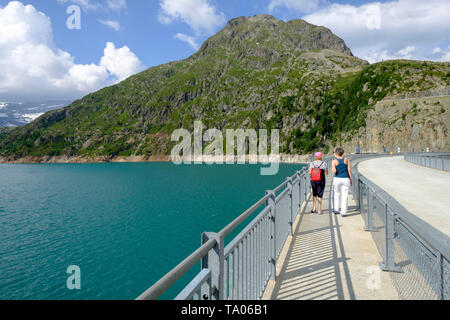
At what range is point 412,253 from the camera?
3.87m

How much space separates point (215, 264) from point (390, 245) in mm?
3952

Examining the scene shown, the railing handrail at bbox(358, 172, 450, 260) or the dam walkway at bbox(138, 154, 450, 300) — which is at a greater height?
the railing handrail at bbox(358, 172, 450, 260)

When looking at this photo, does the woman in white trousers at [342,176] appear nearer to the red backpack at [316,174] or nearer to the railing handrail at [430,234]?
the red backpack at [316,174]

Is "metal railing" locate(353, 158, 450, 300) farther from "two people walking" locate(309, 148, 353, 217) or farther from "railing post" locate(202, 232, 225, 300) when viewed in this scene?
"two people walking" locate(309, 148, 353, 217)

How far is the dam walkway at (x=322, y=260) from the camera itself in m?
2.61

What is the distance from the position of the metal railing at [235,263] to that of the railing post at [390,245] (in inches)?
80.2

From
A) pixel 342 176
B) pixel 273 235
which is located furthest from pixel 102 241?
pixel 273 235

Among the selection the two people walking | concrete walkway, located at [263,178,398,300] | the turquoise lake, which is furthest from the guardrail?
concrete walkway, located at [263,178,398,300]

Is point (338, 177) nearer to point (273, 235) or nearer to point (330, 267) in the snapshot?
point (330, 267)

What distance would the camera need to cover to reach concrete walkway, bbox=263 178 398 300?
441 cm

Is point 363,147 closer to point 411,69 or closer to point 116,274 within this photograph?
point 411,69

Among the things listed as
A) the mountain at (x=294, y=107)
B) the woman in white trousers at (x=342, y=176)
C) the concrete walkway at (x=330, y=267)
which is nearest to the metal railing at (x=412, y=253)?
the concrete walkway at (x=330, y=267)

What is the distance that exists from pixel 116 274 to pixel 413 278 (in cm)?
1359
